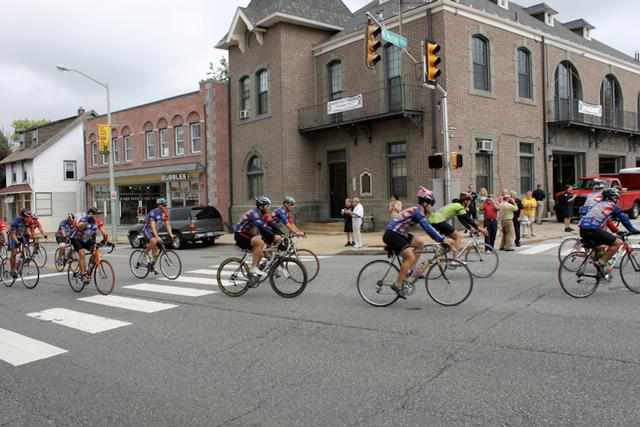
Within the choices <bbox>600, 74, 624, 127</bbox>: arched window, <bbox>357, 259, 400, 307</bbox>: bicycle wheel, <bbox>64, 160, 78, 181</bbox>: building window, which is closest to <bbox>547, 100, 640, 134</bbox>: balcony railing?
<bbox>600, 74, 624, 127</bbox>: arched window

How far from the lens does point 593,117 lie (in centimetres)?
2688

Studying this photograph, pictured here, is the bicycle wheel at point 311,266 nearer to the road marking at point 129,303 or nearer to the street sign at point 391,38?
the road marking at point 129,303

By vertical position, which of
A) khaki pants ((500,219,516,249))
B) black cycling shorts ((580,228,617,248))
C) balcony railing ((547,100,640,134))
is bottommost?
khaki pants ((500,219,516,249))

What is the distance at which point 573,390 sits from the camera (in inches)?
174

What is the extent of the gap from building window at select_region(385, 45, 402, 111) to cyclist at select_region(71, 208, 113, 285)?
14193 mm

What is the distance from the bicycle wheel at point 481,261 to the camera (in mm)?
10133

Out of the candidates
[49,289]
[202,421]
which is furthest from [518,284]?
[49,289]

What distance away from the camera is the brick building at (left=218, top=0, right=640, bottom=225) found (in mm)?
21125

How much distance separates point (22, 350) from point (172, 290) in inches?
162

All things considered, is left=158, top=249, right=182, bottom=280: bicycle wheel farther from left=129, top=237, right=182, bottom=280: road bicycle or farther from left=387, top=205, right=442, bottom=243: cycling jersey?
left=387, top=205, right=442, bottom=243: cycling jersey

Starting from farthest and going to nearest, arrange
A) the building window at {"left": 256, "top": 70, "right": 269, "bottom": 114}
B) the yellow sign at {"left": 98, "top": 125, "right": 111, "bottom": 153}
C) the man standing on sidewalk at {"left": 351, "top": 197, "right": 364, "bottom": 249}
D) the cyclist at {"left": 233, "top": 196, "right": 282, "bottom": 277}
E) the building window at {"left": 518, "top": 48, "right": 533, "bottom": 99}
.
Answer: the yellow sign at {"left": 98, "top": 125, "right": 111, "bottom": 153}
the building window at {"left": 256, "top": 70, "right": 269, "bottom": 114}
the building window at {"left": 518, "top": 48, "right": 533, "bottom": 99}
the man standing on sidewalk at {"left": 351, "top": 197, "right": 364, "bottom": 249}
the cyclist at {"left": 233, "top": 196, "right": 282, "bottom": 277}

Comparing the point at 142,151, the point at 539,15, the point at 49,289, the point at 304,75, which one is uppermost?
the point at 539,15

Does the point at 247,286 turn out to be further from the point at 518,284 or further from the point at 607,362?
the point at 607,362

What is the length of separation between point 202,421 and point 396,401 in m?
1.54
